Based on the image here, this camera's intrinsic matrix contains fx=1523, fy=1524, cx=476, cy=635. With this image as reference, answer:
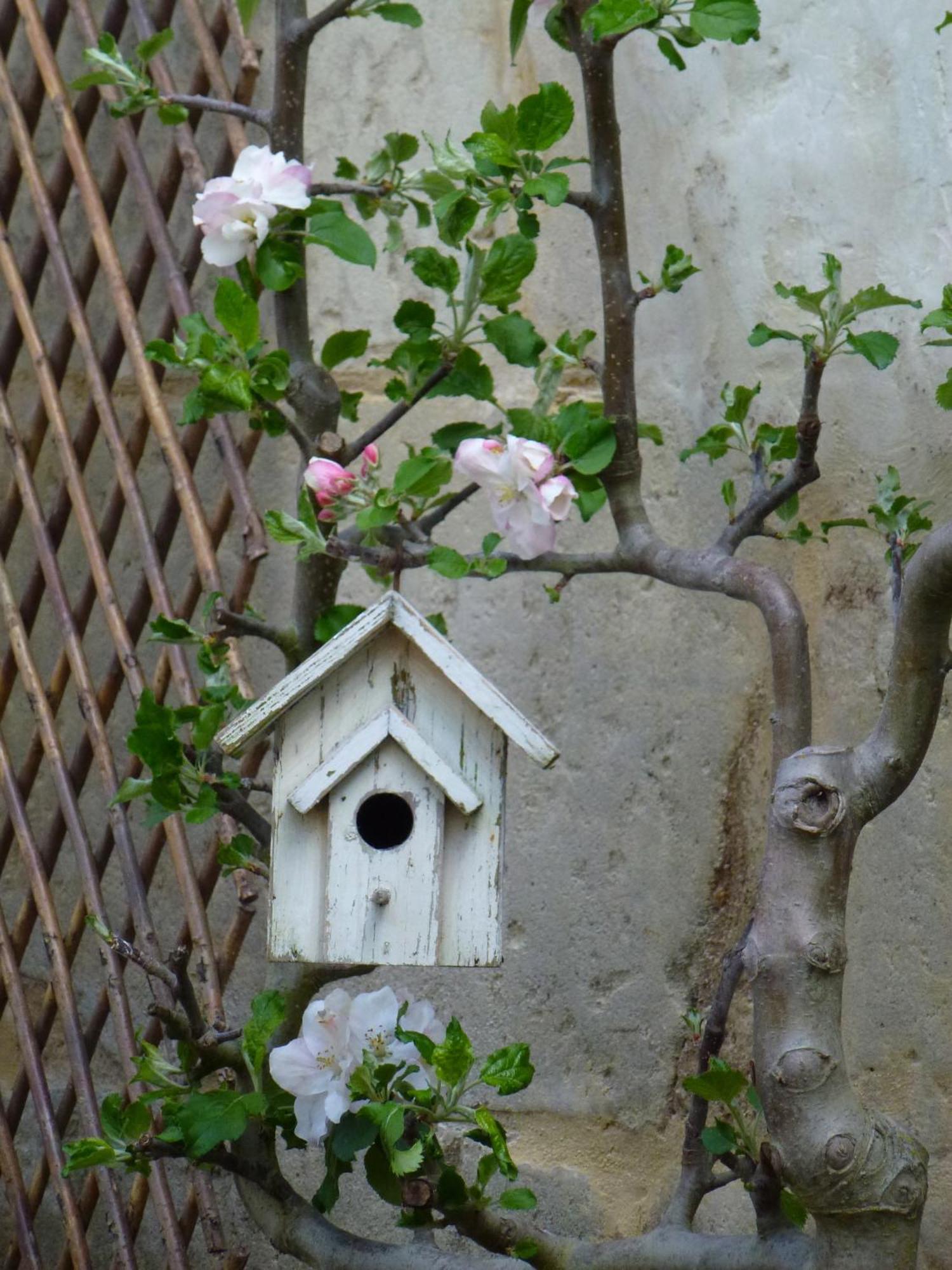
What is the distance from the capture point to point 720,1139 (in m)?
0.86

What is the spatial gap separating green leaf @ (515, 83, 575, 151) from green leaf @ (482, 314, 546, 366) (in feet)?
0.34

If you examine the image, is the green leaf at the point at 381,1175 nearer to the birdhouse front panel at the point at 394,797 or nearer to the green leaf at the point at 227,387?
the birdhouse front panel at the point at 394,797

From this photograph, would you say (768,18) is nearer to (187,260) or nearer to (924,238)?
(924,238)

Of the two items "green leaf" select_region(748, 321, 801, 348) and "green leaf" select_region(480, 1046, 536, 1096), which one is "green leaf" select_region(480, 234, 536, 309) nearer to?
"green leaf" select_region(748, 321, 801, 348)

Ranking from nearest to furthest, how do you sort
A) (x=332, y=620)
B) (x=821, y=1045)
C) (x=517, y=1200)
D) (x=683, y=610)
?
(x=821, y=1045)
(x=517, y=1200)
(x=332, y=620)
(x=683, y=610)

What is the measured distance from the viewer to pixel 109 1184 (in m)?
1.36

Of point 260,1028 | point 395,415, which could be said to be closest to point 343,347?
point 395,415

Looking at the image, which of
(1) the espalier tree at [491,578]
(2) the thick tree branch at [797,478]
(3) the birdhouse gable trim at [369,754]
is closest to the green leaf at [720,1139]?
(1) the espalier tree at [491,578]

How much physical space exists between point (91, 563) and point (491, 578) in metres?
0.64

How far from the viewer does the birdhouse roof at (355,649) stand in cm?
83

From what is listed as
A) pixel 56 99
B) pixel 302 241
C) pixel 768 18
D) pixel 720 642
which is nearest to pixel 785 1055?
pixel 302 241

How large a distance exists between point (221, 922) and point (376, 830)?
2.07 feet

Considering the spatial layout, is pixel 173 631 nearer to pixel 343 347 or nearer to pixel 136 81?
pixel 343 347

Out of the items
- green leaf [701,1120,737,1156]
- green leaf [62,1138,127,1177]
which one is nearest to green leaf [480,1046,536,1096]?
green leaf [701,1120,737,1156]
